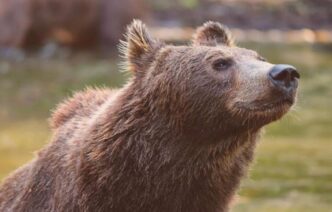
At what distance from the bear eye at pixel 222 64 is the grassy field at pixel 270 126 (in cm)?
125

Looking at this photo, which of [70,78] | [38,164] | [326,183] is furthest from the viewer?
[70,78]

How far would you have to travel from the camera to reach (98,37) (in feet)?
62.8

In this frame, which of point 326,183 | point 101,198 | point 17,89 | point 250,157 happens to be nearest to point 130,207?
point 101,198

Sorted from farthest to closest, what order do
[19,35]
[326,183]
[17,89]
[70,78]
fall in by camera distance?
[19,35], [70,78], [17,89], [326,183]

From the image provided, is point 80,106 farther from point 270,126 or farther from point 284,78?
point 270,126

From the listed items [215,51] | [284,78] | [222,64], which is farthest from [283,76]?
[215,51]

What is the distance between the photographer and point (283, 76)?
19.9ft

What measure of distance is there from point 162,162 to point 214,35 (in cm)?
90

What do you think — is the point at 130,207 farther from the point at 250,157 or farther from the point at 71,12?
the point at 71,12

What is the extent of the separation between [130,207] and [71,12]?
480 inches

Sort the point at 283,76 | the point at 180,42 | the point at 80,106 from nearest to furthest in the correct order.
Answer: the point at 283,76
the point at 80,106
the point at 180,42

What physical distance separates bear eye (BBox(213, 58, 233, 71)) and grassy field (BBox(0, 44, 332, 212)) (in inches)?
49.2

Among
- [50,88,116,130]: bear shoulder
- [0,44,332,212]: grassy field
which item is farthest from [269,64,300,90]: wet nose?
[0,44,332,212]: grassy field

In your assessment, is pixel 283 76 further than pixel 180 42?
No
